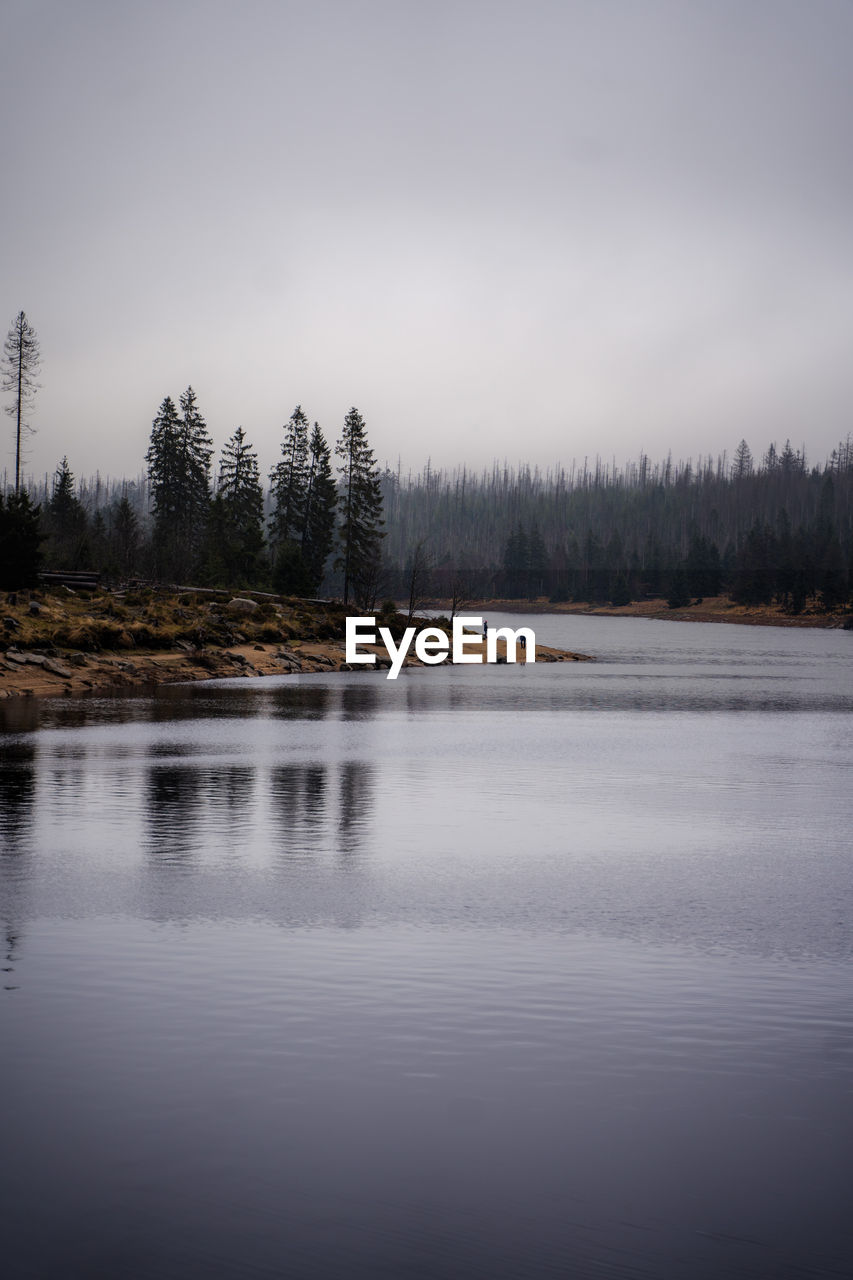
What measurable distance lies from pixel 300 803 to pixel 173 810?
2041 mm

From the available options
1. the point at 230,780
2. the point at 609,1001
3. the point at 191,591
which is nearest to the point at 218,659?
the point at 191,591

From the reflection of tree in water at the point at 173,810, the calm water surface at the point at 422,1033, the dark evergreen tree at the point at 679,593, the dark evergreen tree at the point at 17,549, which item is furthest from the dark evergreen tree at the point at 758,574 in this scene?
the reflection of tree in water at the point at 173,810

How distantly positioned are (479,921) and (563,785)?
32.5 feet

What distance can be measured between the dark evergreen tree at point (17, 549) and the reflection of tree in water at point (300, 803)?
28968 millimetres

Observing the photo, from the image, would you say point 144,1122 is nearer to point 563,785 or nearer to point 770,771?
point 563,785

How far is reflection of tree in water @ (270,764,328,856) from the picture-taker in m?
14.9

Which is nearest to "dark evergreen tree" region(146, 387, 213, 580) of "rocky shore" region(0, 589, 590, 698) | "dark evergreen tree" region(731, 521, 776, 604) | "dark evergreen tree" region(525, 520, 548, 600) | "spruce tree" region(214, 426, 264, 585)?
"spruce tree" region(214, 426, 264, 585)

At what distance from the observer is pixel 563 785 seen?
811 inches

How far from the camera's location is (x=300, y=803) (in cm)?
1814

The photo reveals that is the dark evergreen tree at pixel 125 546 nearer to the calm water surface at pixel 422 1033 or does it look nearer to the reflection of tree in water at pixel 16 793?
the reflection of tree in water at pixel 16 793

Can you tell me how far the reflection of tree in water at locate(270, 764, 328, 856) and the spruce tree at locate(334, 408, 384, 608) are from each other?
200ft

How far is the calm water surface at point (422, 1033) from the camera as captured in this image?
5410mm

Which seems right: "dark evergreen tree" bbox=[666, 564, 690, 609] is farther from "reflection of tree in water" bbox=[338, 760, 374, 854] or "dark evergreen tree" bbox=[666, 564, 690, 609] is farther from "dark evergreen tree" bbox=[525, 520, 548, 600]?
"reflection of tree in water" bbox=[338, 760, 374, 854]

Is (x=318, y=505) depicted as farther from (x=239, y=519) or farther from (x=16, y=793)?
(x=16, y=793)
